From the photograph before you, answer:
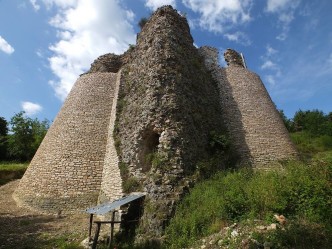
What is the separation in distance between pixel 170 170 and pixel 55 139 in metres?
6.59

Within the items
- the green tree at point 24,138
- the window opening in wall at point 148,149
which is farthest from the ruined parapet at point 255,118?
the green tree at point 24,138

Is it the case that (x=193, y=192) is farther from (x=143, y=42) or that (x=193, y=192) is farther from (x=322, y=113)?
(x=322, y=113)

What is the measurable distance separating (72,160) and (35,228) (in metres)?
3.48

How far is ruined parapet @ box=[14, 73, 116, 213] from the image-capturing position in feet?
38.0

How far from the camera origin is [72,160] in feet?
40.7

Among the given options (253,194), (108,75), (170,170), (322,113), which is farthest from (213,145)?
(322,113)

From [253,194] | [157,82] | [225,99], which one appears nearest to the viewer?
[253,194]

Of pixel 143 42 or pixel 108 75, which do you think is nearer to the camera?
pixel 143 42

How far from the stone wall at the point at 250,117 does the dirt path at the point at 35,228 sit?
292 inches

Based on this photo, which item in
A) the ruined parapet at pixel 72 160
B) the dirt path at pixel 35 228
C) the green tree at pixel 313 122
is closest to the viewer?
the dirt path at pixel 35 228

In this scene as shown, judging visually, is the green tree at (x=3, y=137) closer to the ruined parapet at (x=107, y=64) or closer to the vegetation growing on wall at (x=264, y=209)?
the ruined parapet at (x=107, y=64)

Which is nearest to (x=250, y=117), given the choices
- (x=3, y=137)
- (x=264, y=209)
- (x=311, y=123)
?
(x=264, y=209)

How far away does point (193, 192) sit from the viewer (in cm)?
829

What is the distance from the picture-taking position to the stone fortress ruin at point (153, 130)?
9797mm
